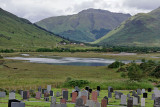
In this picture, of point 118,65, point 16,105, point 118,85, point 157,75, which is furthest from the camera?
point 118,65

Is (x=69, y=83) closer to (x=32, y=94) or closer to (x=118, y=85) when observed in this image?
(x=118, y=85)

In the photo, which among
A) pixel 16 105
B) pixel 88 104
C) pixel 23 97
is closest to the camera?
pixel 16 105

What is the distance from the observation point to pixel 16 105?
25.0 metres

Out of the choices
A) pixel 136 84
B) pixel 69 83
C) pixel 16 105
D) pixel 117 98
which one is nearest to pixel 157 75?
pixel 136 84

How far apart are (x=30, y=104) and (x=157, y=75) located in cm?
4958

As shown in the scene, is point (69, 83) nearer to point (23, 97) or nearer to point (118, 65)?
point (23, 97)

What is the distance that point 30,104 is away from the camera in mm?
31766

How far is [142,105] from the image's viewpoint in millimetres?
31828

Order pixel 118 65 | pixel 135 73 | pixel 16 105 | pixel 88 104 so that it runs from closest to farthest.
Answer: pixel 16 105
pixel 88 104
pixel 135 73
pixel 118 65

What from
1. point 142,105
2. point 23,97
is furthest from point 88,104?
point 23,97

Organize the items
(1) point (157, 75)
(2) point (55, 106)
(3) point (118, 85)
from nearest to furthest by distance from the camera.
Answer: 1. (2) point (55, 106)
2. (3) point (118, 85)
3. (1) point (157, 75)

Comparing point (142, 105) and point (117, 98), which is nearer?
point (142, 105)

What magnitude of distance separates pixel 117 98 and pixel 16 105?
665 inches

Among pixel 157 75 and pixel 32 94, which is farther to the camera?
pixel 157 75
